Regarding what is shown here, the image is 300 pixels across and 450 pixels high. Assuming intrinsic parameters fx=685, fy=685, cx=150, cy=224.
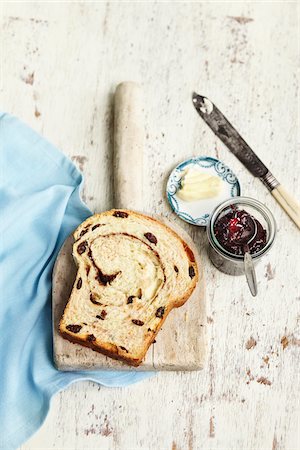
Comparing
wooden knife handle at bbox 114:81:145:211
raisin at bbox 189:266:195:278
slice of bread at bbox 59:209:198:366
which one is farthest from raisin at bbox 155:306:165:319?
wooden knife handle at bbox 114:81:145:211

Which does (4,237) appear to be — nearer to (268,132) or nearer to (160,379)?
(160,379)

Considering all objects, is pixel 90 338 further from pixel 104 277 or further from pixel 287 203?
pixel 287 203

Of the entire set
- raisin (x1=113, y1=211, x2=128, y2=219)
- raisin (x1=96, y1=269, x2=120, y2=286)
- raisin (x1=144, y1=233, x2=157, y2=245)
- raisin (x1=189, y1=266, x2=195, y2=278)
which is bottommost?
raisin (x1=96, y1=269, x2=120, y2=286)

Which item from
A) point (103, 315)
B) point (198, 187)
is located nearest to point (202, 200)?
point (198, 187)

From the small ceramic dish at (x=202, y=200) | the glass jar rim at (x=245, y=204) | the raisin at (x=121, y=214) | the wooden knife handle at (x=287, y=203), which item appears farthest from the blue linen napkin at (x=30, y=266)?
the wooden knife handle at (x=287, y=203)

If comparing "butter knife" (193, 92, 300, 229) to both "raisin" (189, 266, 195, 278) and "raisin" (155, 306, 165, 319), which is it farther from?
"raisin" (155, 306, 165, 319)
